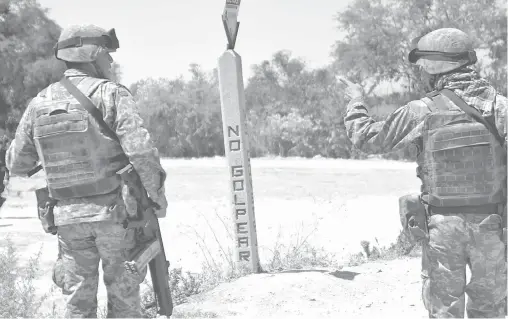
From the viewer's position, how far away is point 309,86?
111ft

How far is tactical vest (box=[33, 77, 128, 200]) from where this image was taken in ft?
11.8

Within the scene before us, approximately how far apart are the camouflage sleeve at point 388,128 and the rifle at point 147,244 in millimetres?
1284

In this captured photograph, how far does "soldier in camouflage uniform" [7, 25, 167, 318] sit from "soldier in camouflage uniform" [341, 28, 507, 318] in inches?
56.1

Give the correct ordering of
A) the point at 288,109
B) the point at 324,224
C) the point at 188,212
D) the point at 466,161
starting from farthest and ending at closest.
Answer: the point at 288,109 < the point at 188,212 < the point at 324,224 < the point at 466,161

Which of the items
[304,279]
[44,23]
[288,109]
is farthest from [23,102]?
[304,279]

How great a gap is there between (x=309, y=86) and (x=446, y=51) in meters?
30.4

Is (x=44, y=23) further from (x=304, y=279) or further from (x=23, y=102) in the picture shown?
(x=304, y=279)

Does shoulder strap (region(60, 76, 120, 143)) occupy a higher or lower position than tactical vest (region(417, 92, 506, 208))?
higher

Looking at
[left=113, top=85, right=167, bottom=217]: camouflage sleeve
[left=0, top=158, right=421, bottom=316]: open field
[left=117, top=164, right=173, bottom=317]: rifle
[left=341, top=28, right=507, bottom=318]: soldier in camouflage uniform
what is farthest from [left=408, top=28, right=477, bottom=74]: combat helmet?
[left=0, top=158, right=421, bottom=316]: open field

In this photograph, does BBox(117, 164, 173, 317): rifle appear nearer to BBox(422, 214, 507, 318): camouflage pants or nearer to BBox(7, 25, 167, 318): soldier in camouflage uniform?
BBox(7, 25, 167, 318): soldier in camouflage uniform

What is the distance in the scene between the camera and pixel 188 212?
12469 millimetres

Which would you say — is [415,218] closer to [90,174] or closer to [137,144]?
[137,144]

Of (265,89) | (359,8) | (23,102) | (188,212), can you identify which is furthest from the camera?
(265,89)

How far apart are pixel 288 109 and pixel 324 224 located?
2293 centimetres
